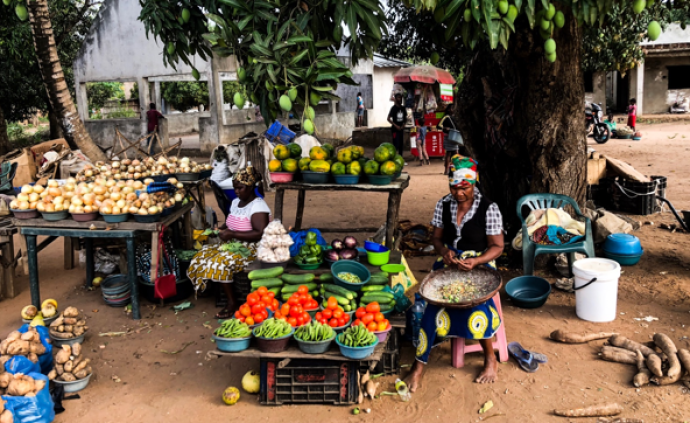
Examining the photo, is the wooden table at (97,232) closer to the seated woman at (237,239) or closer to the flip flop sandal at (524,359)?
the seated woman at (237,239)

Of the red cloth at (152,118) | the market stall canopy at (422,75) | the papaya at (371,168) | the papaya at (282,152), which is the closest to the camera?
the papaya at (371,168)

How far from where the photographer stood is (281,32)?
342 cm

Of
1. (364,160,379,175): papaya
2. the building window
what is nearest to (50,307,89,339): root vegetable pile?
(364,160,379,175): papaya

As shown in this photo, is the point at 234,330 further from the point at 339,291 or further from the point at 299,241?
the point at 299,241

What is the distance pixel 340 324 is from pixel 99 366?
81.8 inches

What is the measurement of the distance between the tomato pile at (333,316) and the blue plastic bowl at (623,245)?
3608 mm

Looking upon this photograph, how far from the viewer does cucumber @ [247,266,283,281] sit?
4.54m

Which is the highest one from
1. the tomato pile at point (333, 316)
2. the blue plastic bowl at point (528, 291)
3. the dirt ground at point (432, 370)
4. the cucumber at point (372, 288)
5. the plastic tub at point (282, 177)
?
the plastic tub at point (282, 177)

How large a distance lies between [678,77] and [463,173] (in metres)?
23.5

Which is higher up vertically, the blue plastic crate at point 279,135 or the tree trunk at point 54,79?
the tree trunk at point 54,79

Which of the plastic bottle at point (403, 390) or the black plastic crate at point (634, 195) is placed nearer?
the plastic bottle at point (403, 390)

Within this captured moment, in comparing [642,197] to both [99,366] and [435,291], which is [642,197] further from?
[99,366]

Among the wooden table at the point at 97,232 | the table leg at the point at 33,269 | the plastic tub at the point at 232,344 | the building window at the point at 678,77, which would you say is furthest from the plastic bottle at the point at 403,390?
the building window at the point at 678,77

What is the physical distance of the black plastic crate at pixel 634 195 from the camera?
7973 mm
